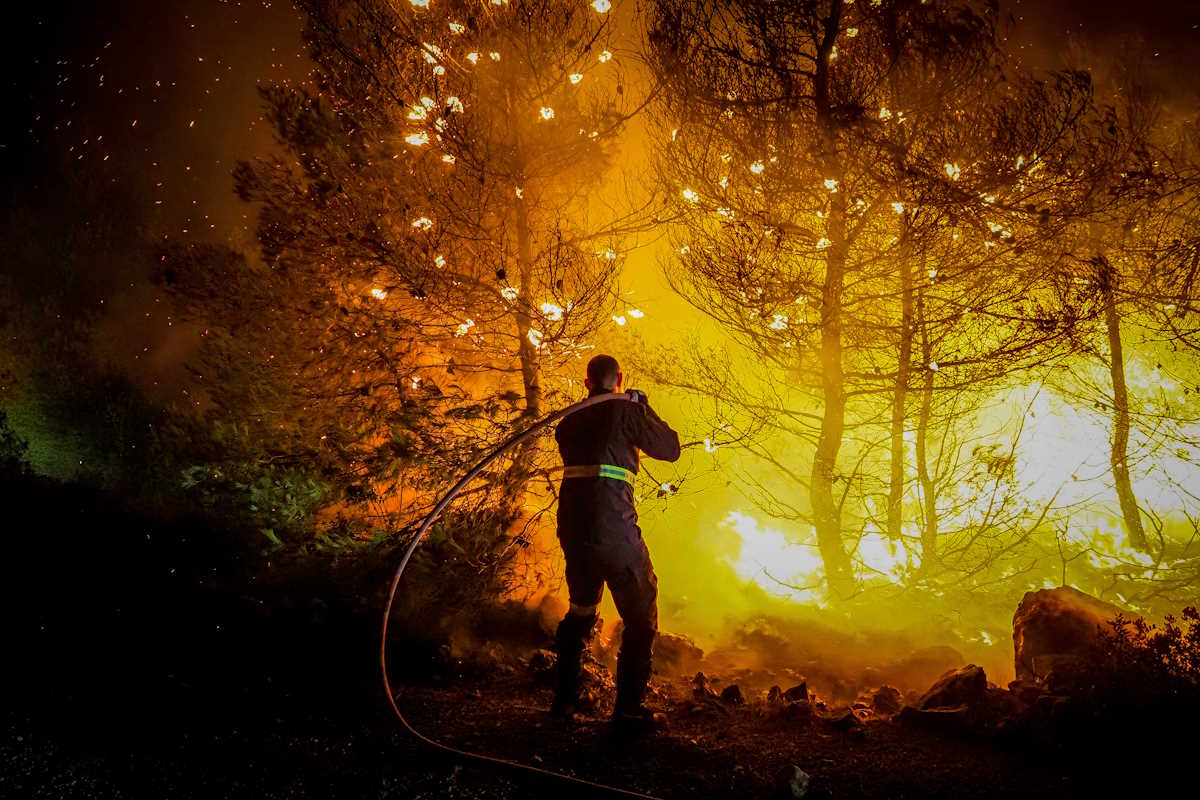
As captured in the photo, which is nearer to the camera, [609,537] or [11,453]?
[609,537]

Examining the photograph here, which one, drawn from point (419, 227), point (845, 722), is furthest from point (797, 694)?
point (419, 227)

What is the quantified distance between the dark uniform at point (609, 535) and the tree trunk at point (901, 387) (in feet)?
13.7

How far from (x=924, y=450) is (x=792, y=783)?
6655mm

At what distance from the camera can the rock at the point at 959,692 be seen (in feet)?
15.2

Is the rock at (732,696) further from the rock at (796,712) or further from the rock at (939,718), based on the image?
the rock at (939,718)

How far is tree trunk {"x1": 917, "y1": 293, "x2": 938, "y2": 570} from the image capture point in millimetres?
7531

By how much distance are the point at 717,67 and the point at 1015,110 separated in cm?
314

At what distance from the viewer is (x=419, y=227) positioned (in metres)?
6.85

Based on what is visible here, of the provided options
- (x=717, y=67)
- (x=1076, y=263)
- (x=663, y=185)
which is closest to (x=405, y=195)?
(x=663, y=185)

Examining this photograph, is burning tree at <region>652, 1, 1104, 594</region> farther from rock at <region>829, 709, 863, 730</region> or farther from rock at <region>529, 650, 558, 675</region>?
rock at <region>529, 650, 558, 675</region>

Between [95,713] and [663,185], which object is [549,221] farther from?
[95,713]

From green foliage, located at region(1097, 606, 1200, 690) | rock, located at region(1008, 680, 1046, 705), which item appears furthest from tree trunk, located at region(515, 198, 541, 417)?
green foliage, located at region(1097, 606, 1200, 690)

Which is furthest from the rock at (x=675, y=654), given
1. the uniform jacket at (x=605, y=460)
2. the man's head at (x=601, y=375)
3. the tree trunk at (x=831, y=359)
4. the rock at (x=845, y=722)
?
the man's head at (x=601, y=375)

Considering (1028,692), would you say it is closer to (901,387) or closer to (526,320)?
(901,387)
